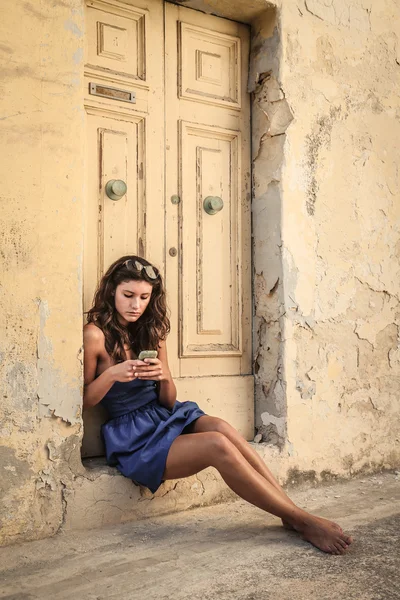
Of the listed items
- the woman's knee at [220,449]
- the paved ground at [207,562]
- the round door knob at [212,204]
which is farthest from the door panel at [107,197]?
the paved ground at [207,562]

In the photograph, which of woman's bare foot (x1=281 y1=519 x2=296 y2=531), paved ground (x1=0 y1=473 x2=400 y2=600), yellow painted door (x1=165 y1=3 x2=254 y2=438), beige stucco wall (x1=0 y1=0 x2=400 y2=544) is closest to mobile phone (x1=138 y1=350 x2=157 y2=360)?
beige stucco wall (x1=0 y1=0 x2=400 y2=544)

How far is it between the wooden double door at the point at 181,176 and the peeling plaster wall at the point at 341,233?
0.96 feet

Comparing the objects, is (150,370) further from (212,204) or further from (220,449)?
(212,204)

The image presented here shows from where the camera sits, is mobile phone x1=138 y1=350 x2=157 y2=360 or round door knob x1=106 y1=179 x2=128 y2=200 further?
round door knob x1=106 y1=179 x2=128 y2=200

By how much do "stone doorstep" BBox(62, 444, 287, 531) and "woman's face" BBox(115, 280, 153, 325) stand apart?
2.41 feet

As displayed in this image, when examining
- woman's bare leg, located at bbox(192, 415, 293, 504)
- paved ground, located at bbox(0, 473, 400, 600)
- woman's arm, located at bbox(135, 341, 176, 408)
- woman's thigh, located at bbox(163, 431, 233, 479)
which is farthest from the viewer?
woman's arm, located at bbox(135, 341, 176, 408)

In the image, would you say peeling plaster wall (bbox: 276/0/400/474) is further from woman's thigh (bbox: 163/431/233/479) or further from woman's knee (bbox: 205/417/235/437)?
woman's thigh (bbox: 163/431/233/479)

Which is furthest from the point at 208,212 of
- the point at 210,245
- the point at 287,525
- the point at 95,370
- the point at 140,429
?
the point at 287,525

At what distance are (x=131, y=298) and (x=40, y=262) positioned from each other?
0.47 metres

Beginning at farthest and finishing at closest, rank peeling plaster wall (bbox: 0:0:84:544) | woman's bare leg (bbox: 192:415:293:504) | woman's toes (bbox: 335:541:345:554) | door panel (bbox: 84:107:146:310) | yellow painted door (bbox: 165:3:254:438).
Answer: yellow painted door (bbox: 165:3:254:438) → door panel (bbox: 84:107:146:310) → woman's bare leg (bbox: 192:415:293:504) → peeling plaster wall (bbox: 0:0:84:544) → woman's toes (bbox: 335:541:345:554)

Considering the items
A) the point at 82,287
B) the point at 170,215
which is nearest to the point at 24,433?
the point at 82,287

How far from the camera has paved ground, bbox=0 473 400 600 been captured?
7.41ft

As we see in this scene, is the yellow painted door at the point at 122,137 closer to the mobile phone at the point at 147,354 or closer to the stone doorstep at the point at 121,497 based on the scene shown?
the stone doorstep at the point at 121,497

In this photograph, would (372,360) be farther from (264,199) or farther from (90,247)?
(90,247)
